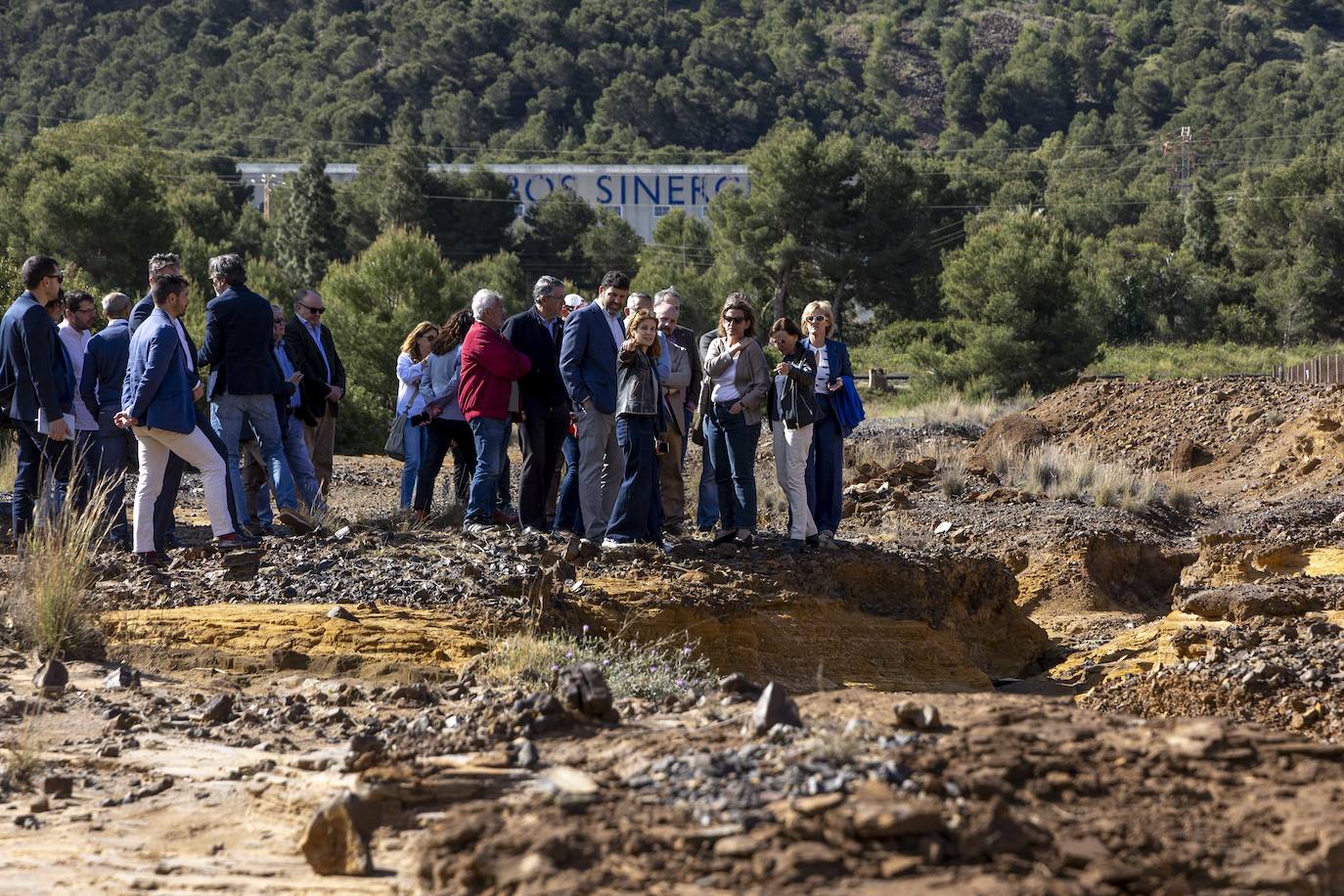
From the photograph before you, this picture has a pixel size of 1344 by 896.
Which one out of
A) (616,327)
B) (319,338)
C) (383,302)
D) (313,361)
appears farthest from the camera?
(383,302)

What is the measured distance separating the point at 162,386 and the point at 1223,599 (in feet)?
24.1

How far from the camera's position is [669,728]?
19.7ft

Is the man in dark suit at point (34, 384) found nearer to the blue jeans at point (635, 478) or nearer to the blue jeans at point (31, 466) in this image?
the blue jeans at point (31, 466)

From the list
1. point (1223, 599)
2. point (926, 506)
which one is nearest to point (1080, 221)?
point (926, 506)

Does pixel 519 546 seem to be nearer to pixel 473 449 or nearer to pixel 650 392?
pixel 650 392

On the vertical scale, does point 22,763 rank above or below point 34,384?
below

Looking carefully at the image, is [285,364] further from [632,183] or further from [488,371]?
[632,183]

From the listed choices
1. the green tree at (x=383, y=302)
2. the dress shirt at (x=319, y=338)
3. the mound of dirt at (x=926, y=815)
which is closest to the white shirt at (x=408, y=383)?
the dress shirt at (x=319, y=338)

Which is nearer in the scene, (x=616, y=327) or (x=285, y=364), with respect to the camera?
(x=616, y=327)

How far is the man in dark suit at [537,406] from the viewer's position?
37.4ft

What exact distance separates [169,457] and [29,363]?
103 centimetres

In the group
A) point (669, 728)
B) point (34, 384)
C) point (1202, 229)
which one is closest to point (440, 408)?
point (34, 384)

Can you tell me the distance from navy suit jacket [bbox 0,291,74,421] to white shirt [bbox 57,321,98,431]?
27cm

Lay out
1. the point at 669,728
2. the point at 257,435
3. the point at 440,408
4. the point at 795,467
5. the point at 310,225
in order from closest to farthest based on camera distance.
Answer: the point at 669,728
the point at 795,467
the point at 257,435
the point at 440,408
the point at 310,225
